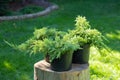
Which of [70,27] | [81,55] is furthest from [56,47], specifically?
[70,27]

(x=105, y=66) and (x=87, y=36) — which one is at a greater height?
(x=87, y=36)

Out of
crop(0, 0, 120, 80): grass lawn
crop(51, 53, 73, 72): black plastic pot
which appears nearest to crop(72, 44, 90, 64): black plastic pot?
crop(51, 53, 73, 72): black plastic pot

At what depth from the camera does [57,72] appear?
407 cm

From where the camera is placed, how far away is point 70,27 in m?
8.86

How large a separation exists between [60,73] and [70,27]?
4851mm

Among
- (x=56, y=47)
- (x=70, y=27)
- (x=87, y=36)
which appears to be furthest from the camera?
(x=70, y=27)

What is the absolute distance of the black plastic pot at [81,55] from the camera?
4.39 meters

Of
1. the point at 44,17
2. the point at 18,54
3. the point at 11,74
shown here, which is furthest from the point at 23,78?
the point at 44,17

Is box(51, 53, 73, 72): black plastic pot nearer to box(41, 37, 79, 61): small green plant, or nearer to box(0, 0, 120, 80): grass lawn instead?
box(41, 37, 79, 61): small green plant

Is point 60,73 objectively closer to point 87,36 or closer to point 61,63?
point 61,63

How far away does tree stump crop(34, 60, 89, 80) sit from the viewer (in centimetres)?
407

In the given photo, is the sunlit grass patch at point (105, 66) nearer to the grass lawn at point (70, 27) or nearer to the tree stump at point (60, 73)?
the grass lawn at point (70, 27)

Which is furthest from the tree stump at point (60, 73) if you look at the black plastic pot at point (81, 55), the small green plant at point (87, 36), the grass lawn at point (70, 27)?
the grass lawn at point (70, 27)

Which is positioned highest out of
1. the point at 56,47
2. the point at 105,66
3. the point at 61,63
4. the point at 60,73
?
the point at 56,47
